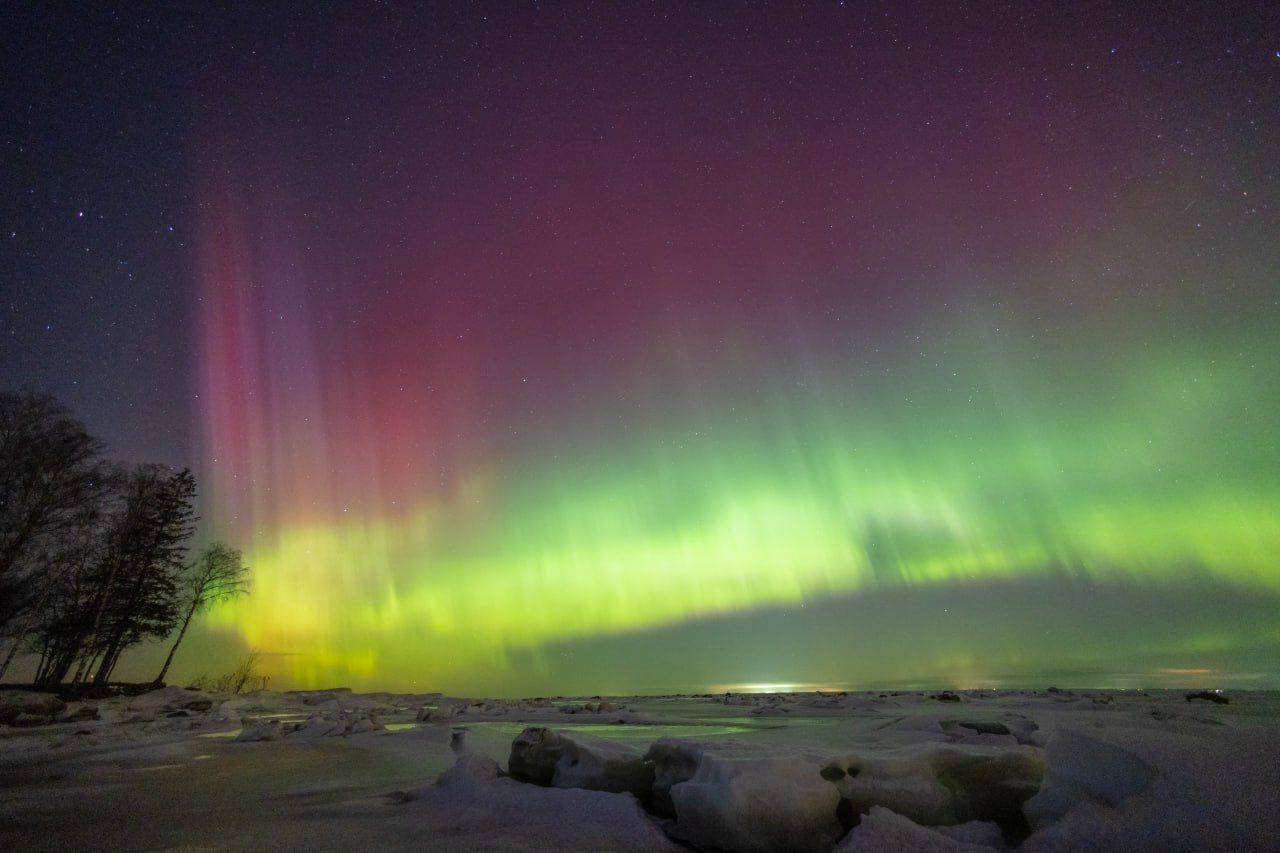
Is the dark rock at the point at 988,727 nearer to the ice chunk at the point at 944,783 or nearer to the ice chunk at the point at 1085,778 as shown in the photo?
the ice chunk at the point at 1085,778

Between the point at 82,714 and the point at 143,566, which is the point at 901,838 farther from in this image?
the point at 143,566

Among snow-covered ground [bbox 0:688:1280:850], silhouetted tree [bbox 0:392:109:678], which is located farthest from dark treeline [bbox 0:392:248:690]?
snow-covered ground [bbox 0:688:1280:850]

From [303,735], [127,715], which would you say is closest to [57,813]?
[303,735]

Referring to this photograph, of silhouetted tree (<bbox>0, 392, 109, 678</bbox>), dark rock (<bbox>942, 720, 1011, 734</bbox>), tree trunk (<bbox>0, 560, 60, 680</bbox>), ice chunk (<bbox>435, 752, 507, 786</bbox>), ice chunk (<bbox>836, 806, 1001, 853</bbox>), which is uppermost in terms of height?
silhouetted tree (<bbox>0, 392, 109, 678</bbox>)

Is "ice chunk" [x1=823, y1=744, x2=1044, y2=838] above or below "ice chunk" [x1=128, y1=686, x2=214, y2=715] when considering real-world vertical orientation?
below

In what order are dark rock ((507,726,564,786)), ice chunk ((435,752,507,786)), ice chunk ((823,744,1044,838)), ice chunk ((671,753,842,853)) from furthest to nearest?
dark rock ((507,726,564,786)) < ice chunk ((435,752,507,786)) < ice chunk ((823,744,1044,838)) < ice chunk ((671,753,842,853))

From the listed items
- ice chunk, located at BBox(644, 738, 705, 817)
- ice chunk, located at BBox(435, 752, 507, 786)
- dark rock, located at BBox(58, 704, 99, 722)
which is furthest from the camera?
dark rock, located at BBox(58, 704, 99, 722)

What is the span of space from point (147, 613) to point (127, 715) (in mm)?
17394

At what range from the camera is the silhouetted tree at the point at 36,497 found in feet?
62.5

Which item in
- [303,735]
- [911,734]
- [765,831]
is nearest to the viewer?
[765,831]

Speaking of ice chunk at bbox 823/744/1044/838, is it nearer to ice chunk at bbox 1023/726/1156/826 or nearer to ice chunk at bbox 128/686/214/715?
ice chunk at bbox 1023/726/1156/826

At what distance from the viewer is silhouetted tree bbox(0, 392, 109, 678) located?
750 inches

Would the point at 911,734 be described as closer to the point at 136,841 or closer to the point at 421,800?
the point at 421,800

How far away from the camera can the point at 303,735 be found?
10516mm
